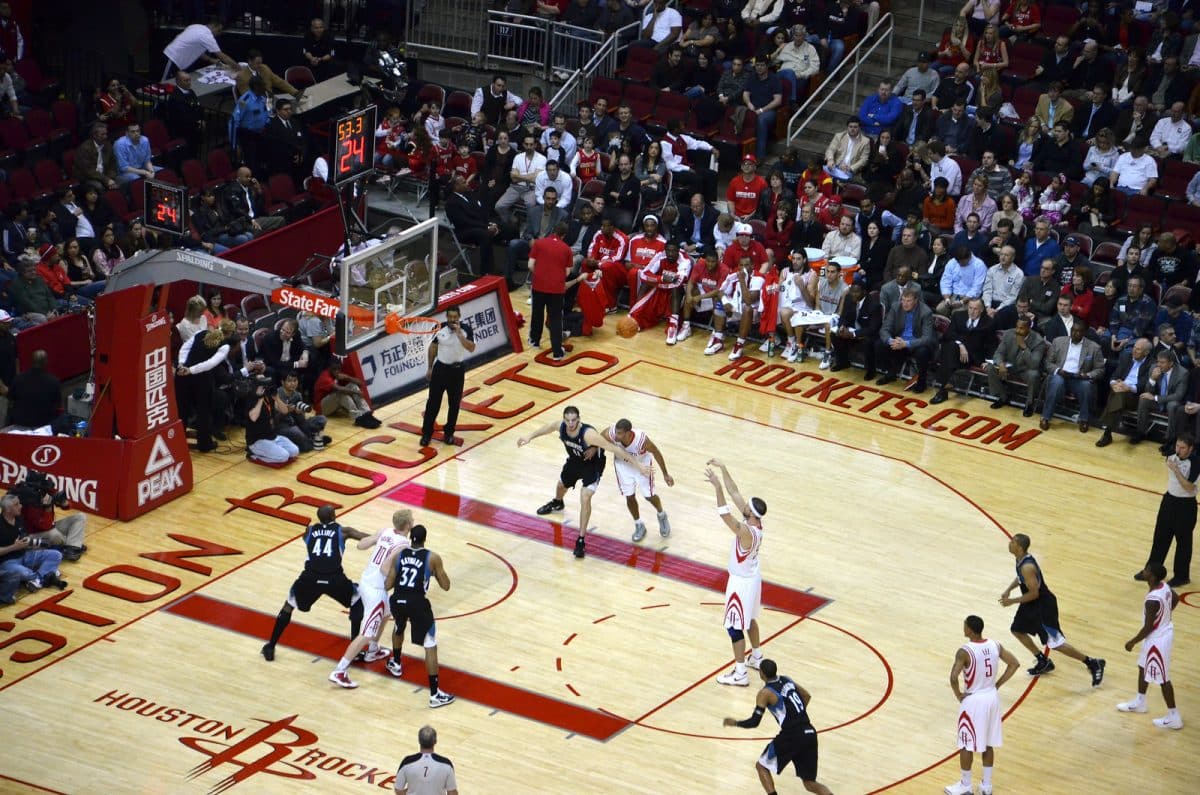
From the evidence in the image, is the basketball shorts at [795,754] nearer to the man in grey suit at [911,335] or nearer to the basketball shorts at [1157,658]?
the basketball shorts at [1157,658]

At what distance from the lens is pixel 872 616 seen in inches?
777

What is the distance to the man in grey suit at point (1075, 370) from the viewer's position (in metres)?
24.2

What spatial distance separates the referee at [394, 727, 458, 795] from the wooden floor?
5.87 feet

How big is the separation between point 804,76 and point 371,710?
1671 cm

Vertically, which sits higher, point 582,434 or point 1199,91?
point 1199,91

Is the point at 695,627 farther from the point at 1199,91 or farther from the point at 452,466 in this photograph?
the point at 1199,91

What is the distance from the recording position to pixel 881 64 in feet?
103

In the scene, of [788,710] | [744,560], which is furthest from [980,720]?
[744,560]

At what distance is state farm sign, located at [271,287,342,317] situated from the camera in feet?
68.7

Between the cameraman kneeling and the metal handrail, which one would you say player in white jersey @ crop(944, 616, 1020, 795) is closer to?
the cameraman kneeling

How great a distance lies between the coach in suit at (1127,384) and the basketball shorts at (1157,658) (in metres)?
6.81

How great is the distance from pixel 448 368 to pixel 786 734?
861cm

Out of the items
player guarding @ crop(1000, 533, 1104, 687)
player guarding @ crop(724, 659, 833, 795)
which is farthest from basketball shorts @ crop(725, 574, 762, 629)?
player guarding @ crop(1000, 533, 1104, 687)

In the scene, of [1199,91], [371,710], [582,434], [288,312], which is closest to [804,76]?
[1199,91]
